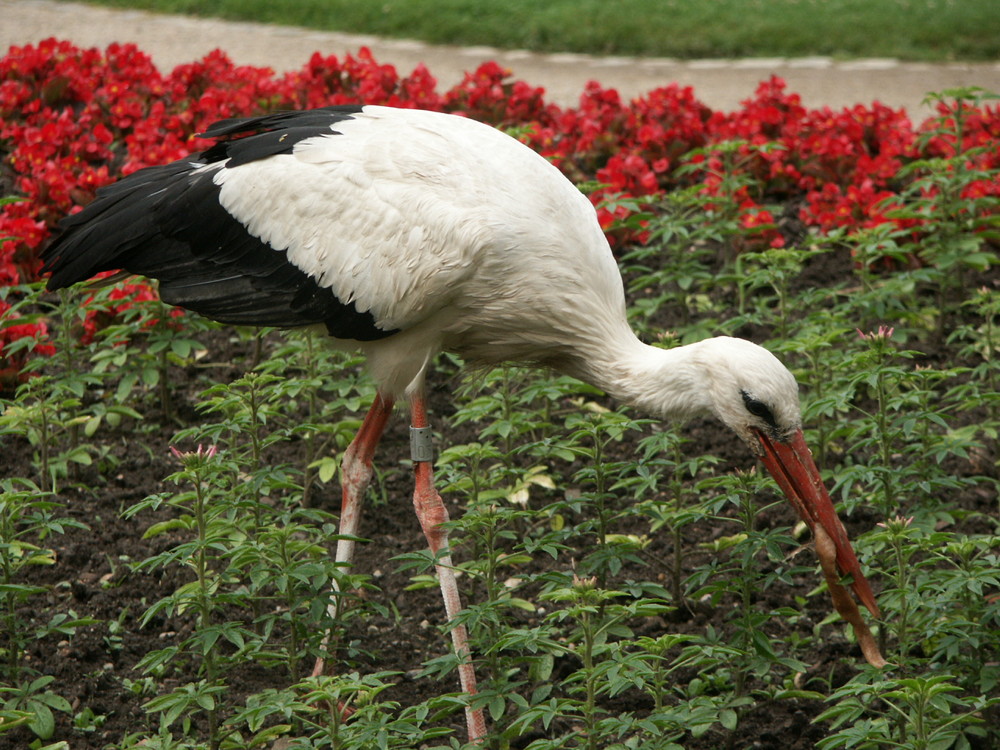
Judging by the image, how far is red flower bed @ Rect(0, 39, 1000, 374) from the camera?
254 inches

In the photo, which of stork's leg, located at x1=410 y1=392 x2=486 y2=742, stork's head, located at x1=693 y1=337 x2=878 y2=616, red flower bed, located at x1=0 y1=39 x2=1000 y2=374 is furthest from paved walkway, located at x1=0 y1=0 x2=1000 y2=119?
stork's head, located at x1=693 y1=337 x2=878 y2=616

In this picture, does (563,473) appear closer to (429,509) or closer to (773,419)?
(429,509)

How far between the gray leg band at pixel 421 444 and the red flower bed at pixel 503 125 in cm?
214

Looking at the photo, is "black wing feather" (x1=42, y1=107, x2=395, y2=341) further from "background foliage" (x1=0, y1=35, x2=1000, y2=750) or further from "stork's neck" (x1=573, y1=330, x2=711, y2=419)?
"stork's neck" (x1=573, y1=330, x2=711, y2=419)

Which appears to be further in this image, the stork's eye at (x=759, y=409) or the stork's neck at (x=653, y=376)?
the stork's neck at (x=653, y=376)

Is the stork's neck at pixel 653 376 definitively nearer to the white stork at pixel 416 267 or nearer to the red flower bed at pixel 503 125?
the white stork at pixel 416 267

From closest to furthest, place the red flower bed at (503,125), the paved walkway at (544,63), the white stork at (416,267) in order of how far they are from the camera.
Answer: the white stork at (416,267)
the red flower bed at (503,125)
the paved walkway at (544,63)

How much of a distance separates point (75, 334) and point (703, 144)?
12.1 ft

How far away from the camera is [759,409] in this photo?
372cm

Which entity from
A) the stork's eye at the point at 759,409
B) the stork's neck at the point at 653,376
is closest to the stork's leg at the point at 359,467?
the stork's neck at the point at 653,376

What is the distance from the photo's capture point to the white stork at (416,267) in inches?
152

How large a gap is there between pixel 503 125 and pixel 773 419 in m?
3.79

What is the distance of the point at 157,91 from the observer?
762 centimetres

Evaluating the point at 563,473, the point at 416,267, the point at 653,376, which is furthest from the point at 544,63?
the point at 653,376
